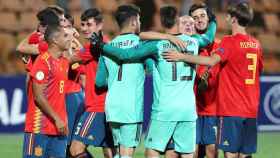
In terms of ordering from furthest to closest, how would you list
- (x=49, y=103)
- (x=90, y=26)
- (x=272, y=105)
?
(x=272, y=105)
(x=90, y=26)
(x=49, y=103)

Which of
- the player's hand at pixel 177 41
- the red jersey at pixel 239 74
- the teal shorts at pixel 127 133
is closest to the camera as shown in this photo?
the player's hand at pixel 177 41

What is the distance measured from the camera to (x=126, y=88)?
402 inches

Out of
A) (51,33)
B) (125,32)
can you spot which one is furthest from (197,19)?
(51,33)

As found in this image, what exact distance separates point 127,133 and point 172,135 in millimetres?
567

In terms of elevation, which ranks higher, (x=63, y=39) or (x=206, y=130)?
(x=63, y=39)

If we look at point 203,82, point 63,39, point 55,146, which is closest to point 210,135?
point 203,82

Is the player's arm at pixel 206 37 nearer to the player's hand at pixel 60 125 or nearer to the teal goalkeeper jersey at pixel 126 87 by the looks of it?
the teal goalkeeper jersey at pixel 126 87

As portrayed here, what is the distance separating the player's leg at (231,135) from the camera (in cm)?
1048

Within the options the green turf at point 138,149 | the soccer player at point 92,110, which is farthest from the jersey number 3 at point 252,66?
the green turf at point 138,149

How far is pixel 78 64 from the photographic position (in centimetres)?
1133

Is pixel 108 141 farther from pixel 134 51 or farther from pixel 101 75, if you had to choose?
pixel 134 51

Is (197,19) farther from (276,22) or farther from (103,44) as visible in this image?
(276,22)

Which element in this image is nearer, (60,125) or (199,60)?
(60,125)

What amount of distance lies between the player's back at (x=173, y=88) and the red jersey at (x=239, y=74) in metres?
0.68
